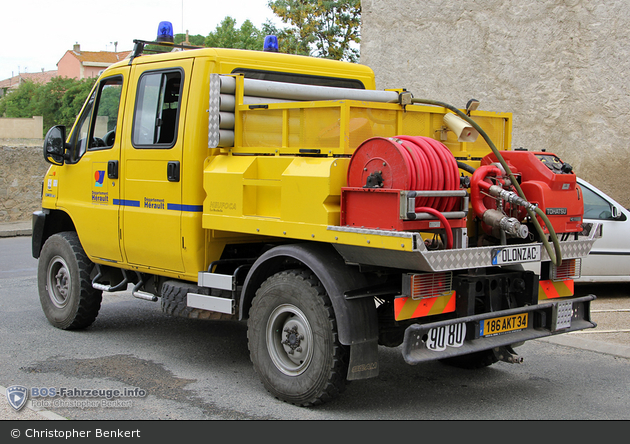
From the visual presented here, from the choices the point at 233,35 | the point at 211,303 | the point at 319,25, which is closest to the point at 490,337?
the point at 211,303

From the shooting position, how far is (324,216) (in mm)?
4449

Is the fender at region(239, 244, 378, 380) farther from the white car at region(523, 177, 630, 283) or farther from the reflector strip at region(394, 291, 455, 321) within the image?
the white car at region(523, 177, 630, 283)

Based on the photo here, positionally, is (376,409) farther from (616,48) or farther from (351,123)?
(616,48)

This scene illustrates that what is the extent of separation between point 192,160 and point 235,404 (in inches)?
78.2

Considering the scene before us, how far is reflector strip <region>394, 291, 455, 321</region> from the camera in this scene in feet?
13.9

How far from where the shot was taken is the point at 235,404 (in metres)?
4.77

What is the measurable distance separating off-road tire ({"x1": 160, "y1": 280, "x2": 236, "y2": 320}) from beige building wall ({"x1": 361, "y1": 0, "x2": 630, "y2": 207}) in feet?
27.1

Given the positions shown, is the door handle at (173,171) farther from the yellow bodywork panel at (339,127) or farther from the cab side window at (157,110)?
the yellow bodywork panel at (339,127)

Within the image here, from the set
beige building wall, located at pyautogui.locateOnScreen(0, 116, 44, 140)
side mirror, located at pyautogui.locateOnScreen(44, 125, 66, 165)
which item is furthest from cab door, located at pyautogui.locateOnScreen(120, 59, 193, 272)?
beige building wall, located at pyautogui.locateOnScreen(0, 116, 44, 140)

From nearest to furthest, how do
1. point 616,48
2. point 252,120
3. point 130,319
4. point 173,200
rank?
1. point 252,120
2. point 173,200
3. point 130,319
4. point 616,48

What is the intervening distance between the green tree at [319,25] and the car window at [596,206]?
57.3 ft

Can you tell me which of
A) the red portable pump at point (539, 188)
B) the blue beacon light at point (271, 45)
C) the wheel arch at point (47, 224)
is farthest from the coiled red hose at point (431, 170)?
the wheel arch at point (47, 224)
